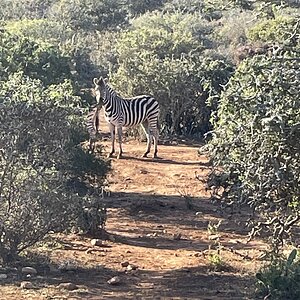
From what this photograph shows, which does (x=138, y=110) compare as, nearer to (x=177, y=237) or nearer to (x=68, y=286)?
(x=177, y=237)

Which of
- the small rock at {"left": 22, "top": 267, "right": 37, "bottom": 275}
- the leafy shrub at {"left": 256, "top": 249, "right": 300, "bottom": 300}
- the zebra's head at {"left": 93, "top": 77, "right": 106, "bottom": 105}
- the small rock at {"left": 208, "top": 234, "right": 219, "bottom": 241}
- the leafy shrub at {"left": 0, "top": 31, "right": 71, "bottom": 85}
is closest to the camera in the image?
the leafy shrub at {"left": 256, "top": 249, "right": 300, "bottom": 300}

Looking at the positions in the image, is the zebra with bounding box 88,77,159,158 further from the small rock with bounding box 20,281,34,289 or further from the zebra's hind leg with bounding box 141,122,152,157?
the small rock with bounding box 20,281,34,289

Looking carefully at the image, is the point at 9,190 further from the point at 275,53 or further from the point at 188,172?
the point at 188,172

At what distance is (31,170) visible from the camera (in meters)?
8.66

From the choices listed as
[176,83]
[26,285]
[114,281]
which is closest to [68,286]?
[26,285]

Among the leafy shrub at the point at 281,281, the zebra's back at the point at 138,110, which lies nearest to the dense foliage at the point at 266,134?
the leafy shrub at the point at 281,281

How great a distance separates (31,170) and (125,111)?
1067 centimetres

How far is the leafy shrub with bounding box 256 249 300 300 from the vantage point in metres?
7.26

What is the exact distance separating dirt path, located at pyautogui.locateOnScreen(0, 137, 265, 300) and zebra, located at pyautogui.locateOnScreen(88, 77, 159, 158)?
356 cm

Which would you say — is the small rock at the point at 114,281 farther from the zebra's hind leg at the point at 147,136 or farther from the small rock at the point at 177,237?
the zebra's hind leg at the point at 147,136

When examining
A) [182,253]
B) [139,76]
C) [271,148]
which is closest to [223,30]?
[139,76]

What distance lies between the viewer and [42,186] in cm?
862

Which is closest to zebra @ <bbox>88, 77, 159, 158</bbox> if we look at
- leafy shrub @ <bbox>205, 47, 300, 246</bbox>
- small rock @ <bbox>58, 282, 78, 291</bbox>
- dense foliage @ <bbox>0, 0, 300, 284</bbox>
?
dense foliage @ <bbox>0, 0, 300, 284</bbox>

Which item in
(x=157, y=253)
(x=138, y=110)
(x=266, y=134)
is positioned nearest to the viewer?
(x=266, y=134)
